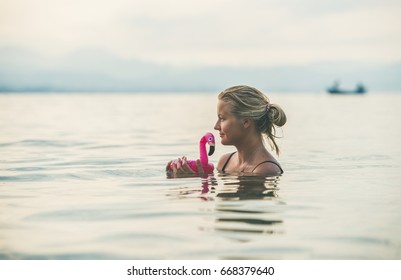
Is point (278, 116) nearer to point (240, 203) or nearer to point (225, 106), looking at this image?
point (225, 106)

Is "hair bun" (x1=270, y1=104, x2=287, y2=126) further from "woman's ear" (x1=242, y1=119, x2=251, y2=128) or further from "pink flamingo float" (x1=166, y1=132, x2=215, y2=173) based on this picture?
"pink flamingo float" (x1=166, y1=132, x2=215, y2=173)

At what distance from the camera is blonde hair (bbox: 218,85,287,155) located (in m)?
7.80

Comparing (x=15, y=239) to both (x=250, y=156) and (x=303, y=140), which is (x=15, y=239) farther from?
(x=303, y=140)

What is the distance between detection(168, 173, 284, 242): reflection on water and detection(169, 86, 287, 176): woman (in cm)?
21

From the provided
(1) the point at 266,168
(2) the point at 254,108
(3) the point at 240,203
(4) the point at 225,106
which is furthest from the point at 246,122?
(3) the point at 240,203

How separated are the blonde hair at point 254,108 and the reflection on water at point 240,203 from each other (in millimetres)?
637

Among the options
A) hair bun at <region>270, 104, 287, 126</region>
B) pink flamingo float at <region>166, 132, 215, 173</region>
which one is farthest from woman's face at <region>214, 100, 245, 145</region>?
hair bun at <region>270, 104, 287, 126</region>

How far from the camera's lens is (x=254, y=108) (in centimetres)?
785

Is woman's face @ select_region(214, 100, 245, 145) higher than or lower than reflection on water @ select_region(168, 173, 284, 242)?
higher

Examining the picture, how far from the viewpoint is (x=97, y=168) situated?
920 cm

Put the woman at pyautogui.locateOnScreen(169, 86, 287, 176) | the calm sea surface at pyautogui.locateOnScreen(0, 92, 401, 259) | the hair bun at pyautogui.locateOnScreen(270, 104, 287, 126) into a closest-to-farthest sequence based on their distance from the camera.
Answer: the calm sea surface at pyautogui.locateOnScreen(0, 92, 401, 259) → the hair bun at pyautogui.locateOnScreen(270, 104, 287, 126) → the woman at pyautogui.locateOnScreen(169, 86, 287, 176)

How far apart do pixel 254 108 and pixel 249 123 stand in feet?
0.61

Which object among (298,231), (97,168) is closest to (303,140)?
(97,168)
